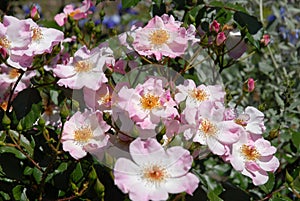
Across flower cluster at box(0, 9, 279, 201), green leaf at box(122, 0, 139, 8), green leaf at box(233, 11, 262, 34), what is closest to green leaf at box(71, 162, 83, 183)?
flower cluster at box(0, 9, 279, 201)

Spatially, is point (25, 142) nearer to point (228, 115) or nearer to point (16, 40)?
point (16, 40)

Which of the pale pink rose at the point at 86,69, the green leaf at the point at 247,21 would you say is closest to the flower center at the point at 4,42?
the pale pink rose at the point at 86,69

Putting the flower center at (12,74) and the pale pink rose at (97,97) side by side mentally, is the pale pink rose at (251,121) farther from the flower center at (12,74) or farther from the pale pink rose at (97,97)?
the flower center at (12,74)

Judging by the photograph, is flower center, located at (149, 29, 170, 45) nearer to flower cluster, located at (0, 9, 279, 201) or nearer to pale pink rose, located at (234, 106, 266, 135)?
flower cluster, located at (0, 9, 279, 201)

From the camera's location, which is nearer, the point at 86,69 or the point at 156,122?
the point at 156,122

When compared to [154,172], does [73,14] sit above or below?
below

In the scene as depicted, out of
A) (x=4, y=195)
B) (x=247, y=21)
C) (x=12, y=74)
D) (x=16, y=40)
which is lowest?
(x=4, y=195)

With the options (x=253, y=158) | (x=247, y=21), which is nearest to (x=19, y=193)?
(x=253, y=158)
